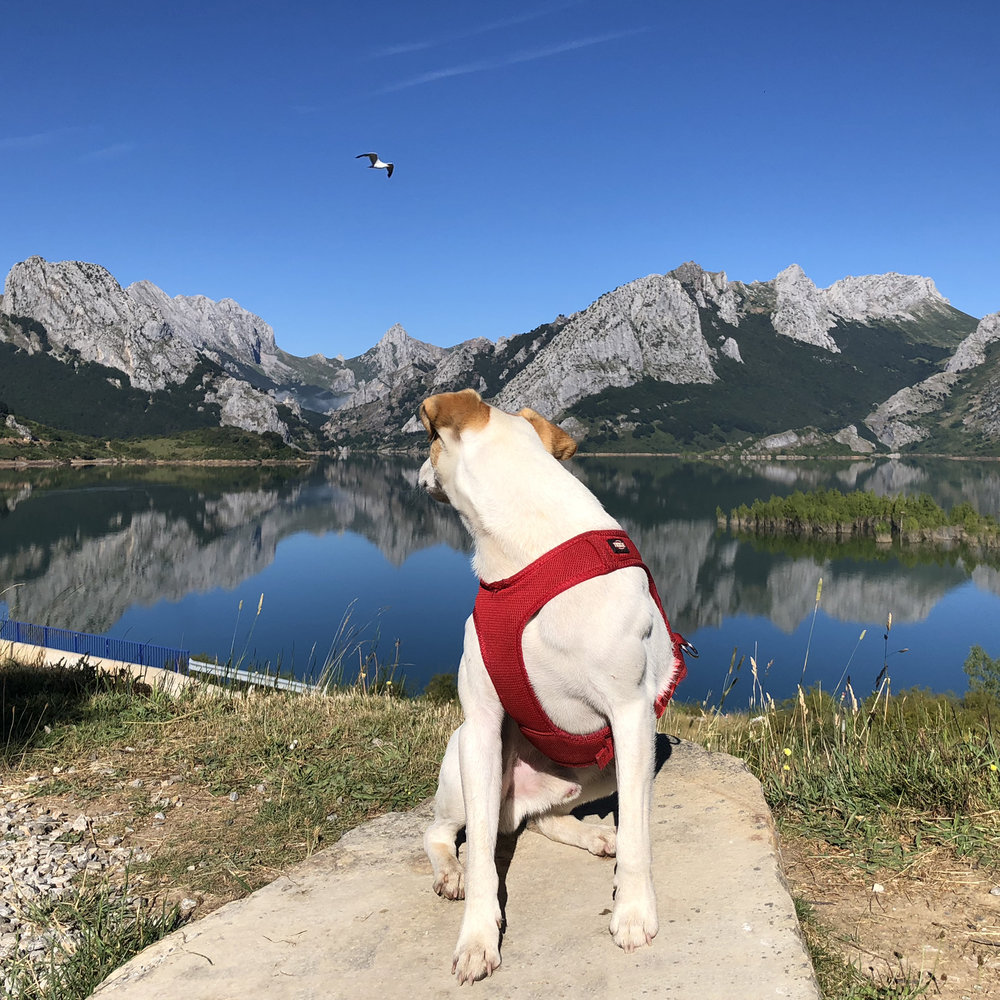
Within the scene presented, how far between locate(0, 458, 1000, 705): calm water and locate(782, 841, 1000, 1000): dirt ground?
852 inches

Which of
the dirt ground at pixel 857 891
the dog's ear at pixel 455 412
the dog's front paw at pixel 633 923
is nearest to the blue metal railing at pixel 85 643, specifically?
the dirt ground at pixel 857 891

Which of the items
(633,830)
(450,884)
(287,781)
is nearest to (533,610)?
(633,830)

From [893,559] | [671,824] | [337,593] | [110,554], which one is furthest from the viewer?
[893,559]

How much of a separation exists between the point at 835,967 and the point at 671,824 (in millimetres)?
949

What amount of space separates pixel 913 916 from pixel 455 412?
286 cm

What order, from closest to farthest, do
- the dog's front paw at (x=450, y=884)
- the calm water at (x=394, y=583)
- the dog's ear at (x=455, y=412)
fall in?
the dog's ear at (x=455, y=412), the dog's front paw at (x=450, y=884), the calm water at (x=394, y=583)

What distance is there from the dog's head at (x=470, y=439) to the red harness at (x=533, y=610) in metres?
0.39

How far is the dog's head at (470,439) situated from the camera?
3047 millimetres

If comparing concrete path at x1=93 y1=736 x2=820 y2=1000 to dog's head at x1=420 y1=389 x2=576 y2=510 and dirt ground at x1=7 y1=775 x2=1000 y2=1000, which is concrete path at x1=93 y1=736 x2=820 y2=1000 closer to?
dirt ground at x1=7 y1=775 x2=1000 y2=1000

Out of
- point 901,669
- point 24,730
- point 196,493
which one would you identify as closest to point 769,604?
point 901,669

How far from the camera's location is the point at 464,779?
2.97m

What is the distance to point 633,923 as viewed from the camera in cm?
274

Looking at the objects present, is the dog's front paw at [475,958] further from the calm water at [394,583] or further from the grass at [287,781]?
the calm water at [394,583]

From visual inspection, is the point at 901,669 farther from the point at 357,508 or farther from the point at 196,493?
the point at 196,493
